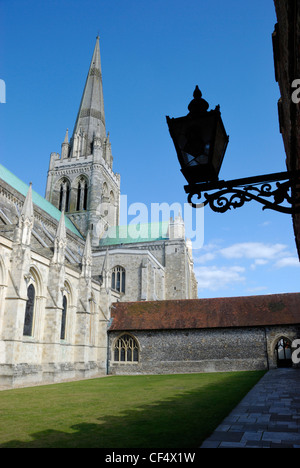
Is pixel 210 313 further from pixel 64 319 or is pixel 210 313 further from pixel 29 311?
pixel 29 311

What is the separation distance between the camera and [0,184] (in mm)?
26812

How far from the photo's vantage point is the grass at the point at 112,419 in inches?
242

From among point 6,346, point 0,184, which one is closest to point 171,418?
point 6,346

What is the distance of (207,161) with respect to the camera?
113 inches

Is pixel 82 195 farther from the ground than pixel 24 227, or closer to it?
farther from the ground

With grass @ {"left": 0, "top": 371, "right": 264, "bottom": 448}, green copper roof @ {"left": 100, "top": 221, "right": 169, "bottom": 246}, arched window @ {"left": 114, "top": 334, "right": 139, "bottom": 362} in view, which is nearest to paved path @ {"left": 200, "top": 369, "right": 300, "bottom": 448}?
grass @ {"left": 0, "top": 371, "right": 264, "bottom": 448}

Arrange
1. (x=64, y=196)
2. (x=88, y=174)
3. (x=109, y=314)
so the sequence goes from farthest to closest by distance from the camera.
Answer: (x=64, y=196), (x=88, y=174), (x=109, y=314)

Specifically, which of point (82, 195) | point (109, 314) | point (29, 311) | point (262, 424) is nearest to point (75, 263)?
point (109, 314)

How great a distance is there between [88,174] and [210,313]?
26.9 meters

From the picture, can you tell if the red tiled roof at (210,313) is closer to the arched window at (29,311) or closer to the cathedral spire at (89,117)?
the arched window at (29,311)

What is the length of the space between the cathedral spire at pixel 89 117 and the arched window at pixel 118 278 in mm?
18426

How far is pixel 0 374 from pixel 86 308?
8756mm

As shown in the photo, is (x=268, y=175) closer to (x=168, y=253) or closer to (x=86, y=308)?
(x=86, y=308)

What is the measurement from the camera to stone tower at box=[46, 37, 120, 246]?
149ft
